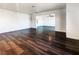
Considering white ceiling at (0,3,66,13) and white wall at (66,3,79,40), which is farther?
white wall at (66,3,79,40)

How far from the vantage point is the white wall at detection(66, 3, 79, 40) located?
51.5 inches

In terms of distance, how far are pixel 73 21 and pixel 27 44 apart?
2.93 ft

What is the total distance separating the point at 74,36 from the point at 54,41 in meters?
0.41

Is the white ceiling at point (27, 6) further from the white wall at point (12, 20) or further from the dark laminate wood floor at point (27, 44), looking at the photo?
the dark laminate wood floor at point (27, 44)

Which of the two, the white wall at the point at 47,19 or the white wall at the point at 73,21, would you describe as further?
the white wall at the point at 47,19

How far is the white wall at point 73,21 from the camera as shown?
131 cm

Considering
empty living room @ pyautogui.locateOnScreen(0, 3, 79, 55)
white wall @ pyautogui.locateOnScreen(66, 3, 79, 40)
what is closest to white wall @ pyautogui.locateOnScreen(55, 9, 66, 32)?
empty living room @ pyautogui.locateOnScreen(0, 3, 79, 55)

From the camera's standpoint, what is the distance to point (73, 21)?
4.40ft

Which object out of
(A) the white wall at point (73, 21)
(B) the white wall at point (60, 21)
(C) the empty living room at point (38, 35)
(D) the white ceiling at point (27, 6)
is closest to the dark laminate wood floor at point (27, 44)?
(C) the empty living room at point (38, 35)

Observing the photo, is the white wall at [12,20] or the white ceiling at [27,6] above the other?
the white ceiling at [27,6]

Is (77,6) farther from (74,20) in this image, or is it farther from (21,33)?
(21,33)

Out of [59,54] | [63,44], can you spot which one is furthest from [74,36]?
[59,54]

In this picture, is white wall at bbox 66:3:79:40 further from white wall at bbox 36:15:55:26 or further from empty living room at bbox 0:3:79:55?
white wall at bbox 36:15:55:26

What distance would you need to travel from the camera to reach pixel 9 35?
5.20ft
